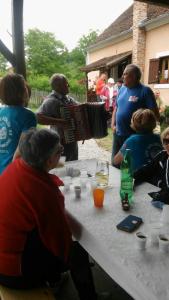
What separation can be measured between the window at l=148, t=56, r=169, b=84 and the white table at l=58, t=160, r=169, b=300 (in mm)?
9345

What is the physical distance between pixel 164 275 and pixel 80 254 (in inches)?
30.6

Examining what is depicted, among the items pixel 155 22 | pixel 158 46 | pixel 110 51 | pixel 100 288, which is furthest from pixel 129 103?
pixel 110 51

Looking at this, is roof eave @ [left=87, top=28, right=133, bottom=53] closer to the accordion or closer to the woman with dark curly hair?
the accordion

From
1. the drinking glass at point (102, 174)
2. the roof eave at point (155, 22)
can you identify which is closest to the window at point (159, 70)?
the roof eave at point (155, 22)

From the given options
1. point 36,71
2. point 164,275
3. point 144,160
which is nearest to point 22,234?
point 164,275

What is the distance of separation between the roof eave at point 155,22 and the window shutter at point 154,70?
1.23 meters

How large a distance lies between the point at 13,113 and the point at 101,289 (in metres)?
1.50

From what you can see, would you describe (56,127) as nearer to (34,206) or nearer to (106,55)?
(34,206)

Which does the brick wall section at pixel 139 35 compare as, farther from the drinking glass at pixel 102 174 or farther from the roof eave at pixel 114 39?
the drinking glass at pixel 102 174

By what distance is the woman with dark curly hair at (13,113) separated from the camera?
2.23 metres

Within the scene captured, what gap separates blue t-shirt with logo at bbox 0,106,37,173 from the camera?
223 centimetres

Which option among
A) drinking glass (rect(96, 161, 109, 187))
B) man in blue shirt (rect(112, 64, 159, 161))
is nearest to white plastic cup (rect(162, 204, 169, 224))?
drinking glass (rect(96, 161, 109, 187))

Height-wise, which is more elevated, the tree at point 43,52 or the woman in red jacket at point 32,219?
the tree at point 43,52

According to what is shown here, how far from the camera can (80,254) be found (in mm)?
1845
